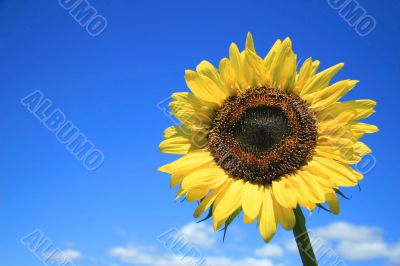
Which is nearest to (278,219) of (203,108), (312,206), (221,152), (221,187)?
(312,206)

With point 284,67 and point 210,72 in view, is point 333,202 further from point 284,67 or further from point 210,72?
point 210,72

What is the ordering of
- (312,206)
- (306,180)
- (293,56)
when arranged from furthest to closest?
1. (293,56)
2. (306,180)
3. (312,206)

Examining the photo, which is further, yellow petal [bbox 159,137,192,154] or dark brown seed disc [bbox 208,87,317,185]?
yellow petal [bbox 159,137,192,154]

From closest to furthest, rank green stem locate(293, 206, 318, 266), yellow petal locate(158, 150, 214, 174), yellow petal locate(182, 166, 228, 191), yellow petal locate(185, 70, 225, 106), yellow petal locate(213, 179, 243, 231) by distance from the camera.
Answer: green stem locate(293, 206, 318, 266) < yellow petal locate(213, 179, 243, 231) < yellow petal locate(182, 166, 228, 191) < yellow petal locate(158, 150, 214, 174) < yellow petal locate(185, 70, 225, 106)

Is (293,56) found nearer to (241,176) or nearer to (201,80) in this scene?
(201,80)

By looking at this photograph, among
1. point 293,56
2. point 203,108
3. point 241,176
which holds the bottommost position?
point 241,176

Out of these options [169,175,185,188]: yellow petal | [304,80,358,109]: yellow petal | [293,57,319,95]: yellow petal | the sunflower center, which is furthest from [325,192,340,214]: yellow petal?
[169,175,185,188]: yellow petal

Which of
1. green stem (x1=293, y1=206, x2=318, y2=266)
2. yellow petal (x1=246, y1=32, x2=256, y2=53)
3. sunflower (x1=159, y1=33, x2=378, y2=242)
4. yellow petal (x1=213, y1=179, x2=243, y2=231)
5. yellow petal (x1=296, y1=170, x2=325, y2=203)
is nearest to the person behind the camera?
green stem (x1=293, y1=206, x2=318, y2=266)

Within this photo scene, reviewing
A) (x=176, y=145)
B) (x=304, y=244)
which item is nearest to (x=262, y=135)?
(x=176, y=145)

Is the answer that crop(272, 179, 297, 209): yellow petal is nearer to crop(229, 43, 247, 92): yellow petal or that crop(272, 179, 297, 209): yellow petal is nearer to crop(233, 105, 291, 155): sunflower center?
crop(233, 105, 291, 155): sunflower center
